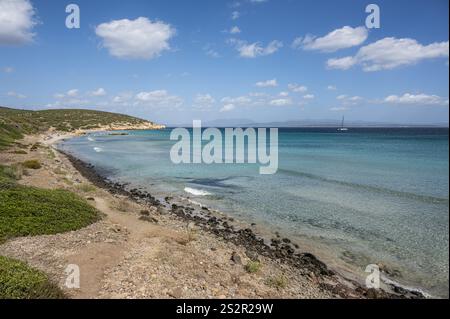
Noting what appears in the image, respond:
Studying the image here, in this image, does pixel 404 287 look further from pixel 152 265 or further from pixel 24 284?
pixel 24 284

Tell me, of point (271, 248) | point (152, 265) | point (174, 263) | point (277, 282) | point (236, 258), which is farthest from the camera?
point (271, 248)

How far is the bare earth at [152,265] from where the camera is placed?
9867 mm

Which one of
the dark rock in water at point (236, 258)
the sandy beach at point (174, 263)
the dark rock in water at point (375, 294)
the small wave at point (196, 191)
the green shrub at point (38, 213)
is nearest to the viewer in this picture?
the sandy beach at point (174, 263)

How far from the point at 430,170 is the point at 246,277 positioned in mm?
38769

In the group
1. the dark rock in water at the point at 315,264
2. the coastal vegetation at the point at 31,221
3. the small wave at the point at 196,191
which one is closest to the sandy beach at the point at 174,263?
the dark rock in water at the point at 315,264

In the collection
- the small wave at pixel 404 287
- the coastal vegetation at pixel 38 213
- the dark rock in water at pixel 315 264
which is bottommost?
the small wave at pixel 404 287

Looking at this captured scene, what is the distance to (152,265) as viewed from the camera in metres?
11.3

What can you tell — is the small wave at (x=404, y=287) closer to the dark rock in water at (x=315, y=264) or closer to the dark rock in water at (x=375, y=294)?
the dark rock in water at (x=375, y=294)

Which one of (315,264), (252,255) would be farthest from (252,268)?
(315,264)

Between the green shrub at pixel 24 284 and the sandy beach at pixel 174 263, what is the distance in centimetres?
53

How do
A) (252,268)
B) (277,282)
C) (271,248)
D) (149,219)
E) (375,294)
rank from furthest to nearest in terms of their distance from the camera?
1. (149,219)
2. (271,248)
3. (252,268)
4. (375,294)
5. (277,282)

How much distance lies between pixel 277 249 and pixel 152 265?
7.02 meters

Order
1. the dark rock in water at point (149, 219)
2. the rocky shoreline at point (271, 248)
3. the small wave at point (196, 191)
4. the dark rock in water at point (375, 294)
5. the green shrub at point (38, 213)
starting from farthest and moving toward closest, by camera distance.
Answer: the small wave at point (196, 191) → the dark rock in water at point (149, 219) → the green shrub at point (38, 213) → the rocky shoreline at point (271, 248) → the dark rock in water at point (375, 294)
